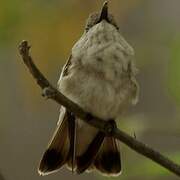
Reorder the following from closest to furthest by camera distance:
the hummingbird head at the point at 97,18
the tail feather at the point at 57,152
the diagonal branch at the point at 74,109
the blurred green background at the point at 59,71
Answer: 1. the diagonal branch at the point at 74,109
2. the blurred green background at the point at 59,71
3. the tail feather at the point at 57,152
4. the hummingbird head at the point at 97,18

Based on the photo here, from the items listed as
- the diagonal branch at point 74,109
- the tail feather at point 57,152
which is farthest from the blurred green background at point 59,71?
the tail feather at point 57,152

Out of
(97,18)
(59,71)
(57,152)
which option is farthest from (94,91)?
(59,71)

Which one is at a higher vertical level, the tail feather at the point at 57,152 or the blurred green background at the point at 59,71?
the blurred green background at the point at 59,71

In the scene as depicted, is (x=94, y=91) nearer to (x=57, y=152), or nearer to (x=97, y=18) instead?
(x=57, y=152)

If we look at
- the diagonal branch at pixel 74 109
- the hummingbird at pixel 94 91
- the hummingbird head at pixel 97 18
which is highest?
the hummingbird head at pixel 97 18

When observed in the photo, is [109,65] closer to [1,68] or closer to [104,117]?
[104,117]

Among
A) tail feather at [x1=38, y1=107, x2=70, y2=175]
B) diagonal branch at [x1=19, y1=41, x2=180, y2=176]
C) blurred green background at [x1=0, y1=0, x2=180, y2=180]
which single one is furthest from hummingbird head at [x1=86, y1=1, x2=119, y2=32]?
diagonal branch at [x1=19, y1=41, x2=180, y2=176]

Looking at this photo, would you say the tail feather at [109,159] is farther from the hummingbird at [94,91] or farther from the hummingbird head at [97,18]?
the hummingbird head at [97,18]
